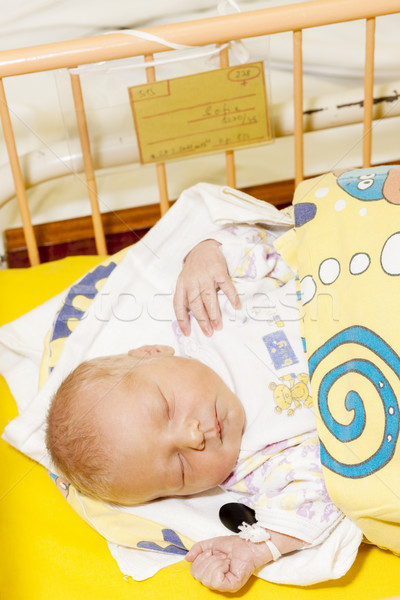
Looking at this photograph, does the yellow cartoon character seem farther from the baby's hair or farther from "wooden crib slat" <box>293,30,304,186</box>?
"wooden crib slat" <box>293,30,304,186</box>

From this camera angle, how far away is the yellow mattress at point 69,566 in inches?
35.2

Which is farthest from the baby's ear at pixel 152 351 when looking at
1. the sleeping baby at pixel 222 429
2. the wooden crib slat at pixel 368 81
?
the wooden crib slat at pixel 368 81

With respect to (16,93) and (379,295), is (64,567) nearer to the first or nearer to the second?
(379,295)

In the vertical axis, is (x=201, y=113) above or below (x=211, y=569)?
above

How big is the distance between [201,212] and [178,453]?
0.46 metres

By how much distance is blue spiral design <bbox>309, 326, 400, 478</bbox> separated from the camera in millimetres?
830

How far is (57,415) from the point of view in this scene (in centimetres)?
95

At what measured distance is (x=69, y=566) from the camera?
3.06ft

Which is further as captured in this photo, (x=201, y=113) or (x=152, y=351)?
(x=201, y=113)

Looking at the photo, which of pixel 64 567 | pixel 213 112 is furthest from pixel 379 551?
pixel 213 112

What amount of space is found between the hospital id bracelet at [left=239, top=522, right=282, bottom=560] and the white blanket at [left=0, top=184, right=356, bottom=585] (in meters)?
0.07

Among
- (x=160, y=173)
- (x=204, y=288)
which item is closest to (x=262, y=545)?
A: (x=204, y=288)

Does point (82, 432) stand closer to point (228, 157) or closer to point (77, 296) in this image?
point (77, 296)

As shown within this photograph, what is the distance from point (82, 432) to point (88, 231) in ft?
2.42
